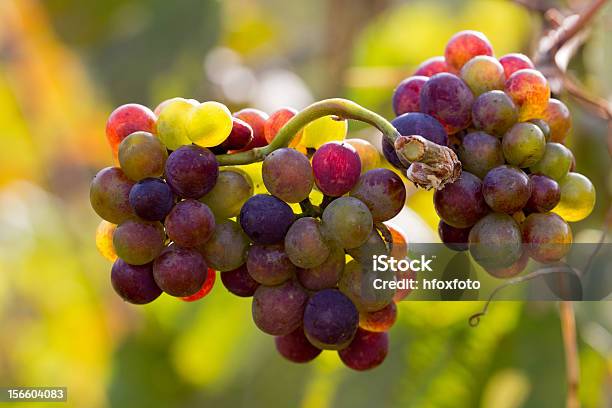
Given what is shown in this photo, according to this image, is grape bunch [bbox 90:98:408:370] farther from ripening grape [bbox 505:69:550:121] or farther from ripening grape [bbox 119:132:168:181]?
ripening grape [bbox 505:69:550:121]

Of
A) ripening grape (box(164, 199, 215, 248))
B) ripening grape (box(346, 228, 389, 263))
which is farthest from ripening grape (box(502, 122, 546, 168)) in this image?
ripening grape (box(164, 199, 215, 248))

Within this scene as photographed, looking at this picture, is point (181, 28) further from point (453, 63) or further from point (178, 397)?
point (453, 63)

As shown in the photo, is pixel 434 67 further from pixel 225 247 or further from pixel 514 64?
pixel 225 247

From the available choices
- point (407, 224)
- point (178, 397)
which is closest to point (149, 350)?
point (178, 397)

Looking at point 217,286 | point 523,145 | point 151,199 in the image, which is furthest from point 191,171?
point 217,286

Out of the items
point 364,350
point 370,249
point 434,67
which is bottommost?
point 364,350

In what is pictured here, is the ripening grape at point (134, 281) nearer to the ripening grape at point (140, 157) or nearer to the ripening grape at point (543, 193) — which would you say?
the ripening grape at point (140, 157)

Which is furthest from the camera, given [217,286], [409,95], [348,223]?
[217,286]
